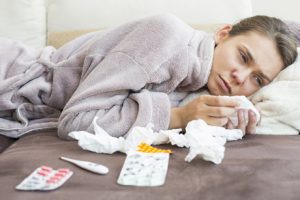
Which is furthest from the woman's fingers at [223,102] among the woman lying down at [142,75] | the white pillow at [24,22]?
the white pillow at [24,22]

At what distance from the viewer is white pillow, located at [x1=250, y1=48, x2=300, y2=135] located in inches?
46.2

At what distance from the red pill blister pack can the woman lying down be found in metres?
0.30

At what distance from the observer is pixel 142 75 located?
43.4 inches

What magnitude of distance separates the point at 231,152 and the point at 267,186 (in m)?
0.21

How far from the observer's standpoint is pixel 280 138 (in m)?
1.11

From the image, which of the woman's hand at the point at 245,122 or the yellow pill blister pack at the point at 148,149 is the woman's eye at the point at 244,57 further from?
the yellow pill blister pack at the point at 148,149

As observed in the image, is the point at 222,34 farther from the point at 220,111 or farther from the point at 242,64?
the point at 220,111

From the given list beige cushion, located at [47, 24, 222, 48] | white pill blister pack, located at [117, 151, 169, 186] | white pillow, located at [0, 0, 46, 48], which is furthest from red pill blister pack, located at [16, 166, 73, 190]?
white pillow, located at [0, 0, 46, 48]

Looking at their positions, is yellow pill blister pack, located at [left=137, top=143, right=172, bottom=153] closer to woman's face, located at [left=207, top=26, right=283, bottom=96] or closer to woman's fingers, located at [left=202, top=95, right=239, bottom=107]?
woman's fingers, located at [left=202, top=95, right=239, bottom=107]

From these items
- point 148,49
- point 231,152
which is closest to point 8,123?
point 148,49

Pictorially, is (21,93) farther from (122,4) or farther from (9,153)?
(122,4)

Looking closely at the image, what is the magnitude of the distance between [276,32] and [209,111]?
376mm

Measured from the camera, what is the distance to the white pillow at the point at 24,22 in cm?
181

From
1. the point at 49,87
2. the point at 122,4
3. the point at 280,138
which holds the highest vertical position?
the point at 122,4
